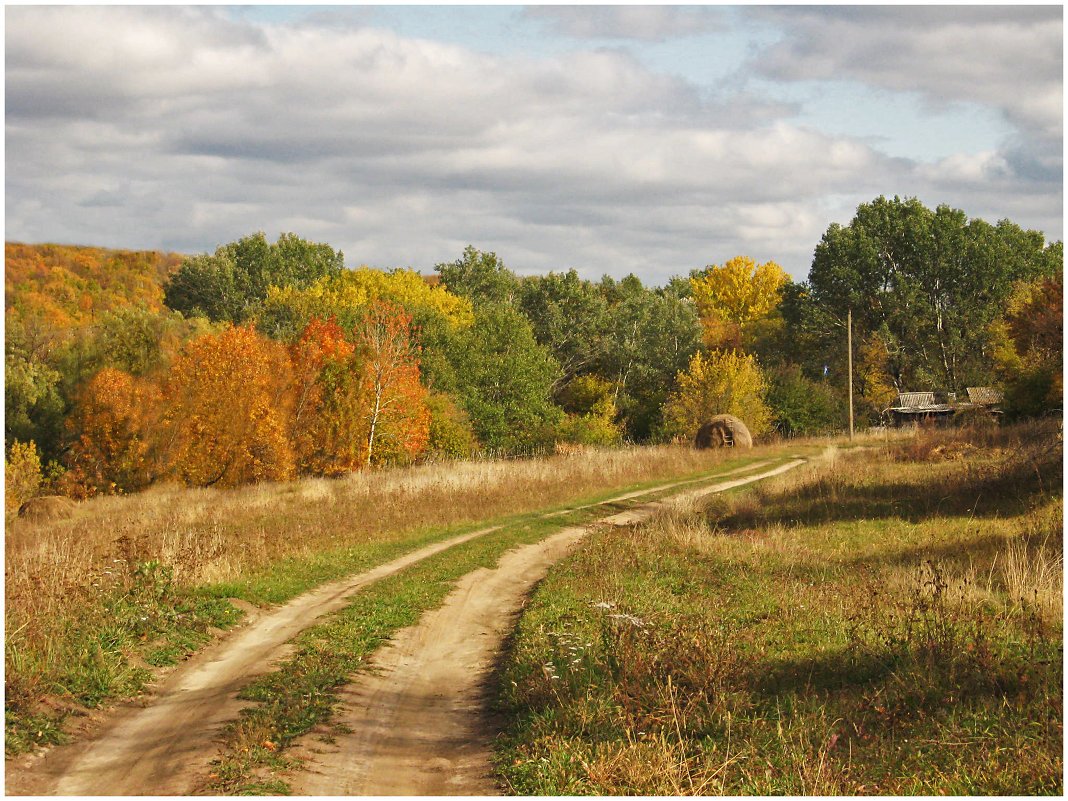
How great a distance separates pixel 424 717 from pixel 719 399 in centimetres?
4925

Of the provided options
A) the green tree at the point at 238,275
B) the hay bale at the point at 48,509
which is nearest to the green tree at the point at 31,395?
the hay bale at the point at 48,509

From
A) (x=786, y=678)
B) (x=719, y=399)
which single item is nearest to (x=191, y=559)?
(x=786, y=678)

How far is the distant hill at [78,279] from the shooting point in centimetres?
8231

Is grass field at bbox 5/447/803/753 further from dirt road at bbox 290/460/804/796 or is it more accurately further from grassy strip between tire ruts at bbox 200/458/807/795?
dirt road at bbox 290/460/804/796

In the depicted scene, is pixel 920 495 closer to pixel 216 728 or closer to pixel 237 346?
pixel 216 728

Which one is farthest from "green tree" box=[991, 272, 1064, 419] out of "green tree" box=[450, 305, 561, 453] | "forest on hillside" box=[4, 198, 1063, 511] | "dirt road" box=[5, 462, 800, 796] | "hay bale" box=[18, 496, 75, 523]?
"hay bale" box=[18, 496, 75, 523]

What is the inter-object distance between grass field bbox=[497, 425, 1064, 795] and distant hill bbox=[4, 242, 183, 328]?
237 ft

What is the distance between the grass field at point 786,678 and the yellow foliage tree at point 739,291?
257 feet

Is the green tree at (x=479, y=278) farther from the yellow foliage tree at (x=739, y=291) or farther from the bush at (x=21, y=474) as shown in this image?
the bush at (x=21, y=474)

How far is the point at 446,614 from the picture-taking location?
13758 millimetres

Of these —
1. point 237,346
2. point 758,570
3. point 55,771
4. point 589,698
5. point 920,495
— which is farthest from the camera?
point 237,346

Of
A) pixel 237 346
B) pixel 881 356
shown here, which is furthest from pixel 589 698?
A: pixel 881 356

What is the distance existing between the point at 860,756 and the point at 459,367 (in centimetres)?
4844

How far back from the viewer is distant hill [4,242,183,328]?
270 feet
